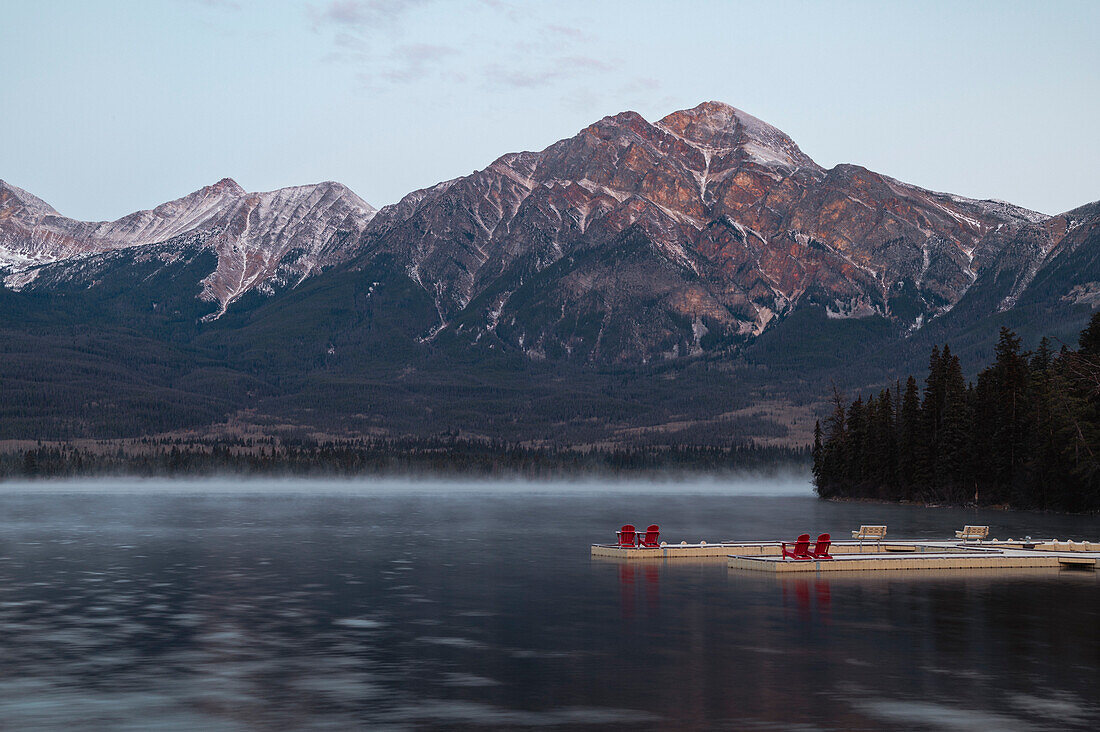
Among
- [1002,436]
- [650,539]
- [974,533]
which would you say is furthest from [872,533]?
[1002,436]

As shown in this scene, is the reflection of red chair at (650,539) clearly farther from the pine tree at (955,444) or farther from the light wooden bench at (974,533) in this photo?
the pine tree at (955,444)

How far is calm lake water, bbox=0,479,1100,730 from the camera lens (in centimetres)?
3002

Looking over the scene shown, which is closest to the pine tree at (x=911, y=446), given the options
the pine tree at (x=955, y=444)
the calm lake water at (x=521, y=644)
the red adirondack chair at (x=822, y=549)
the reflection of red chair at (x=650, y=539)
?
the pine tree at (x=955, y=444)

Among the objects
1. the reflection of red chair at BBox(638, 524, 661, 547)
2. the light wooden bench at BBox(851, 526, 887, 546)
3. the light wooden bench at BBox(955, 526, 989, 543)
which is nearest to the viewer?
the reflection of red chair at BBox(638, 524, 661, 547)

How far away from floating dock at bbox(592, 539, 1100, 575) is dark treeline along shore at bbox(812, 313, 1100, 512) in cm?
4903

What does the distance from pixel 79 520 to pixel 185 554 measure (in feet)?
199

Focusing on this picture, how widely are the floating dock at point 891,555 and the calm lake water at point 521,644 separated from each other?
3202 millimetres

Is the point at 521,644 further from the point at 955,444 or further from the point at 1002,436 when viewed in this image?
the point at 955,444

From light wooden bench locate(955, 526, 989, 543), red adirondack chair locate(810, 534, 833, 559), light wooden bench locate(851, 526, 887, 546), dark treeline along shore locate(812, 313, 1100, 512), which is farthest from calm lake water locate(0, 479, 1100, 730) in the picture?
dark treeline along shore locate(812, 313, 1100, 512)

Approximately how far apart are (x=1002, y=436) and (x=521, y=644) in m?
127

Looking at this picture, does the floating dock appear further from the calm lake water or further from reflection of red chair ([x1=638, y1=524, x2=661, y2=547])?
the calm lake water

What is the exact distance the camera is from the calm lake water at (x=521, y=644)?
Result: 98.5 ft

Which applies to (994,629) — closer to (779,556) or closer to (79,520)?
(779,556)

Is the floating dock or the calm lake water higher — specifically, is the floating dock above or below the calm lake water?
above
